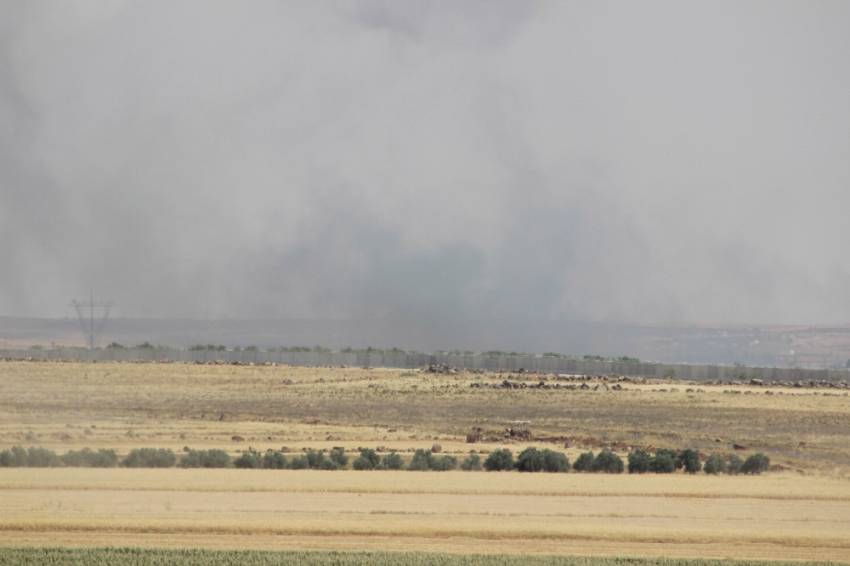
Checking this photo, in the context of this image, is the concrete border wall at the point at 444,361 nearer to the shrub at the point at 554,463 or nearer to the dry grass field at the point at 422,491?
the dry grass field at the point at 422,491

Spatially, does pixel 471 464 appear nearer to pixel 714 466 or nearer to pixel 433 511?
pixel 714 466

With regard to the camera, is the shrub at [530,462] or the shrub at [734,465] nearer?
the shrub at [530,462]

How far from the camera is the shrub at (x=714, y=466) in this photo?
201 feet

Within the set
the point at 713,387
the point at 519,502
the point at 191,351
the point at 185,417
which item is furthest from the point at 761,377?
the point at 519,502

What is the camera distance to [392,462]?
6069cm

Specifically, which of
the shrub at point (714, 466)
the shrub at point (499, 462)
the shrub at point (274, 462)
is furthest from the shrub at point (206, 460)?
the shrub at point (714, 466)

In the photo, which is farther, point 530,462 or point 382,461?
point 382,461

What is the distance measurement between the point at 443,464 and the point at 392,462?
2575 millimetres

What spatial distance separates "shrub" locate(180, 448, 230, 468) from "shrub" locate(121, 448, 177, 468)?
65 centimetres

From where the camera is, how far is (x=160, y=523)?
4300 centimetres

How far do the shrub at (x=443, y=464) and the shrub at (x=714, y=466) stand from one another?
12355mm

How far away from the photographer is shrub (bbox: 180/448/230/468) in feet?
191

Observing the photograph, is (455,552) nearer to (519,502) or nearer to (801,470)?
(519,502)

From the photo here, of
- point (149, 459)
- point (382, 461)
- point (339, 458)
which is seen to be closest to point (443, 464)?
point (382, 461)
